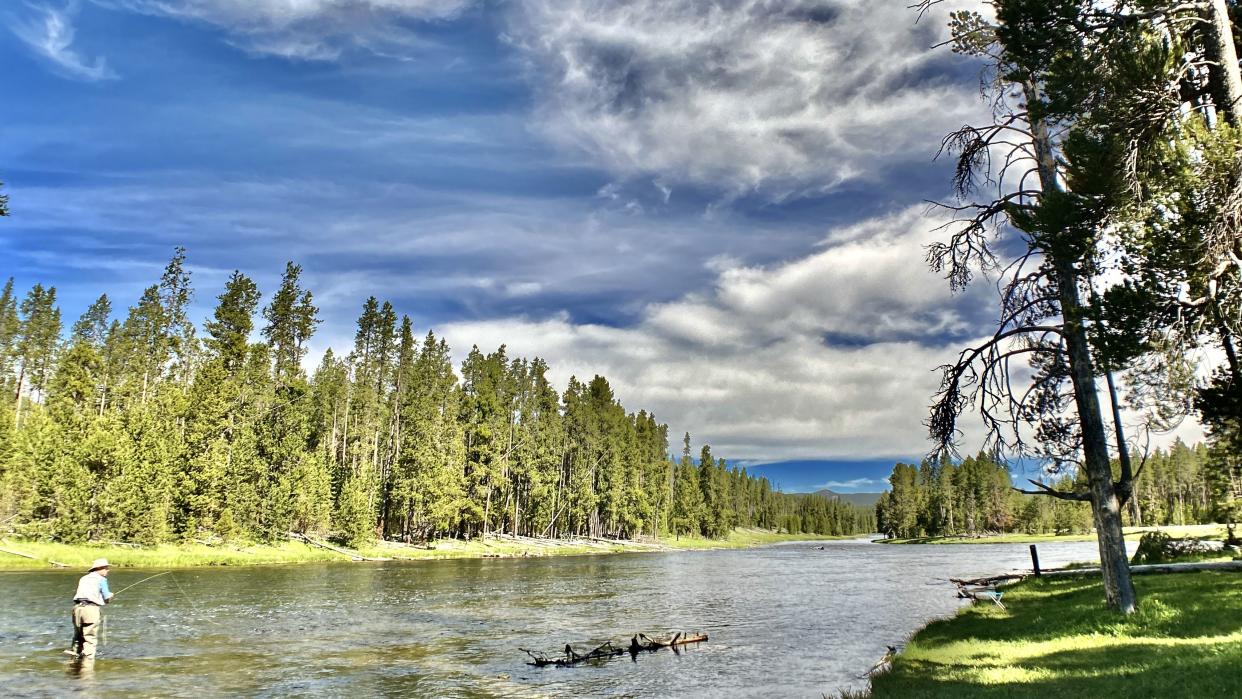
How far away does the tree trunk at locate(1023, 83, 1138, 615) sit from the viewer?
667 inches

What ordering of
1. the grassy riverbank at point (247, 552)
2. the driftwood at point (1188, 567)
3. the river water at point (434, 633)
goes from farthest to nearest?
the grassy riverbank at point (247, 552) → the driftwood at point (1188, 567) → the river water at point (434, 633)

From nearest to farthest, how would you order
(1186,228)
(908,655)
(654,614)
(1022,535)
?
1. (1186,228)
2. (908,655)
3. (654,614)
4. (1022,535)

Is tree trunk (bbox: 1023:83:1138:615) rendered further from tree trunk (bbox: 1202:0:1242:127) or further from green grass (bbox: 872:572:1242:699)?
tree trunk (bbox: 1202:0:1242:127)

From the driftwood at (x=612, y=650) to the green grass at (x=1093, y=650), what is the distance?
7.71 metres

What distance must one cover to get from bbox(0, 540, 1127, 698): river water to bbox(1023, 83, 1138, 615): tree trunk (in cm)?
706

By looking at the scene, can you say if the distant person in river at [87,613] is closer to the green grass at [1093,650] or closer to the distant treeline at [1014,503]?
the green grass at [1093,650]

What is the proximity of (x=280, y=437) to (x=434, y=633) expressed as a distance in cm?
5036

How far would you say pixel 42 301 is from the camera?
10475cm

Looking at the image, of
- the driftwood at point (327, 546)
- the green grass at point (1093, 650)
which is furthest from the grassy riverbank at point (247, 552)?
the green grass at point (1093, 650)

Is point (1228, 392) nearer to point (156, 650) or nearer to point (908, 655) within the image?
point (908, 655)

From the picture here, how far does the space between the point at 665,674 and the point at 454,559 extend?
2322 inches

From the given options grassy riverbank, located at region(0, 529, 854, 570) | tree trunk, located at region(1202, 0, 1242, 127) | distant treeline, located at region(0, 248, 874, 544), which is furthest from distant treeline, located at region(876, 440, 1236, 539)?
tree trunk, located at region(1202, 0, 1242, 127)

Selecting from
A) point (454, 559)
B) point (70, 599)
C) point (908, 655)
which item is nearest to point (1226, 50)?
point (908, 655)

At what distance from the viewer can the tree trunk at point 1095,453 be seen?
667 inches
